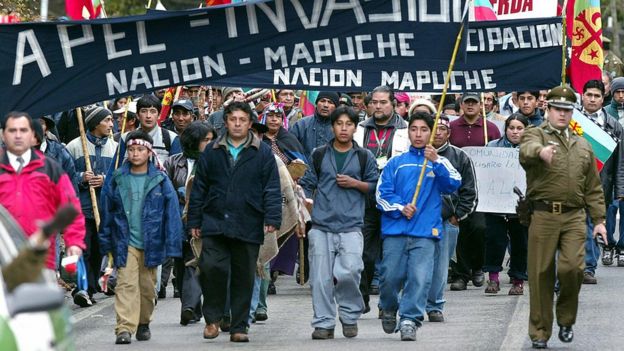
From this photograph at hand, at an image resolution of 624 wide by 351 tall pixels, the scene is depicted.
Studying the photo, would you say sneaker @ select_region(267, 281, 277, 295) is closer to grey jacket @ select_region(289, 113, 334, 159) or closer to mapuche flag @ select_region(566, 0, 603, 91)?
grey jacket @ select_region(289, 113, 334, 159)

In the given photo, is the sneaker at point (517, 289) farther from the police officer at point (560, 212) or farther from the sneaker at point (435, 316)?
the police officer at point (560, 212)

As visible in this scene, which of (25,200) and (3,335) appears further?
(25,200)

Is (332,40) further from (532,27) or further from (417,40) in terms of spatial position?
(532,27)

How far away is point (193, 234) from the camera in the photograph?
14.2 meters

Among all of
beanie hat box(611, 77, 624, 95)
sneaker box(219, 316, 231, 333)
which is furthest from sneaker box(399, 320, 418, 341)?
beanie hat box(611, 77, 624, 95)

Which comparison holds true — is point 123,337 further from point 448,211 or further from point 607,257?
point 607,257

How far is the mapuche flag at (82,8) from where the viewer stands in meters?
18.0

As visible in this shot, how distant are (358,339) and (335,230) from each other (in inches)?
34.7

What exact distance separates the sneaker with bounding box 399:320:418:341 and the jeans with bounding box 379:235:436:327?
58 mm

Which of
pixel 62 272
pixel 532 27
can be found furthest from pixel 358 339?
pixel 62 272

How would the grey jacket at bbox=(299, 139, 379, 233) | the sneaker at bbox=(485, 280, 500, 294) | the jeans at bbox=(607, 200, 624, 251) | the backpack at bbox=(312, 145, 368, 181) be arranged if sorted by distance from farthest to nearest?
the jeans at bbox=(607, 200, 624, 251)
the sneaker at bbox=(485, 280, 500, 294)
the backpack at bbox=(312, 145, 368, 181)
the grey jacket at bbox=(299, 139, 379, 233)

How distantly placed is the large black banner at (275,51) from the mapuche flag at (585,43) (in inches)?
184

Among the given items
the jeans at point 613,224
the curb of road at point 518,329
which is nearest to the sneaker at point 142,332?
the curb of road at point 518,329

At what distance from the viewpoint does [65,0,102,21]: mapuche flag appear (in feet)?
59.1
